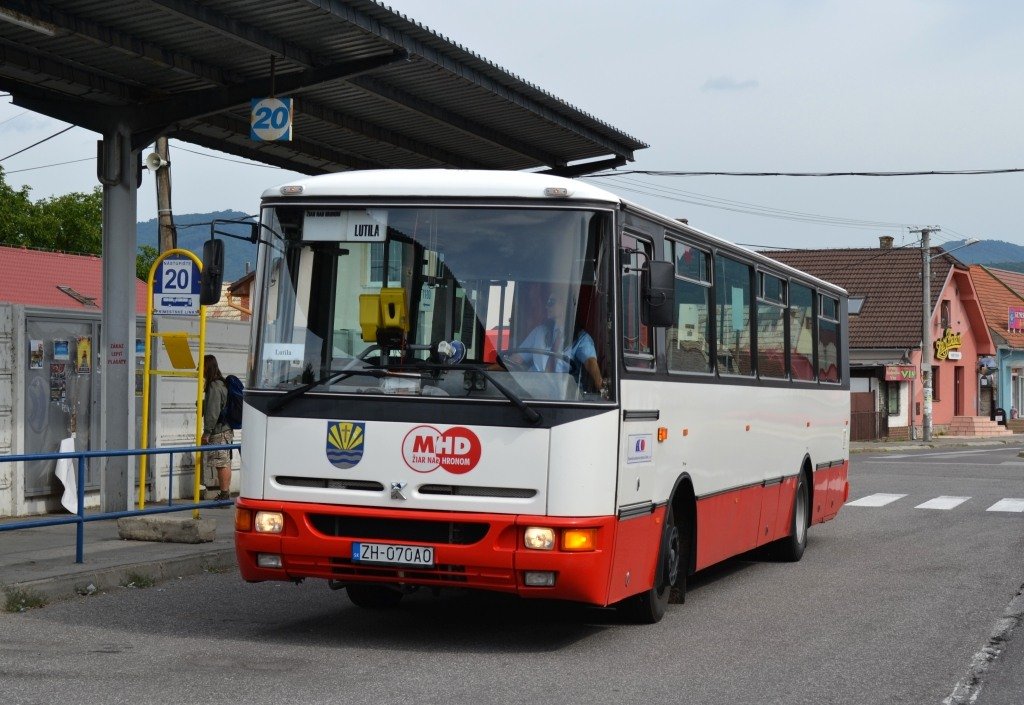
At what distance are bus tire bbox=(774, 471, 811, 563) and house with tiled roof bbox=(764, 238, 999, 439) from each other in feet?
137

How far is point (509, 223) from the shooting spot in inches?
357

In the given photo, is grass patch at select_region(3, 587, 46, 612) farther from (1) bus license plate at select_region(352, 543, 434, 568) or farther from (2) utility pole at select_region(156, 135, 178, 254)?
(2) utility pole at select_region(156, 135, 178, 254)

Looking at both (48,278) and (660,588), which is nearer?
(660,588)

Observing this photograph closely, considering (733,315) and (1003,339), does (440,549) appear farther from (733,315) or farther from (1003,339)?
(1003,339)

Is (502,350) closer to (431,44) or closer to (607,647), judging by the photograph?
(607,647)

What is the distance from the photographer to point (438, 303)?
9023 mm

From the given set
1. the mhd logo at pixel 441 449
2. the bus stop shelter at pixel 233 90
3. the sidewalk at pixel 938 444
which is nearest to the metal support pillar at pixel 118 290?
the bus stop shelter at pixel 233 90

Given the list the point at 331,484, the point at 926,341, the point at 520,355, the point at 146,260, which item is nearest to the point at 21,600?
the point at 331,484

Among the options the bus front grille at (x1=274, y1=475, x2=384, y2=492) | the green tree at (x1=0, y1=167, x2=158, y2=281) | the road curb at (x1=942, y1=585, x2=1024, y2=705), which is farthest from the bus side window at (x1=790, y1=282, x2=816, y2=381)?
the green tree at (x1=0, y1=167, x2=158, y2=281)

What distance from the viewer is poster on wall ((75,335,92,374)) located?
55.1ft

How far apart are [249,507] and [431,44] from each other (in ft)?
22.9

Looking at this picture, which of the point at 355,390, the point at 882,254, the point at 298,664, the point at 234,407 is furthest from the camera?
the point at 882,254

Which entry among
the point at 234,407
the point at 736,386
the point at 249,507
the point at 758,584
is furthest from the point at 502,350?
the point at 234,407

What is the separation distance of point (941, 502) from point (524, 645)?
603 inches
